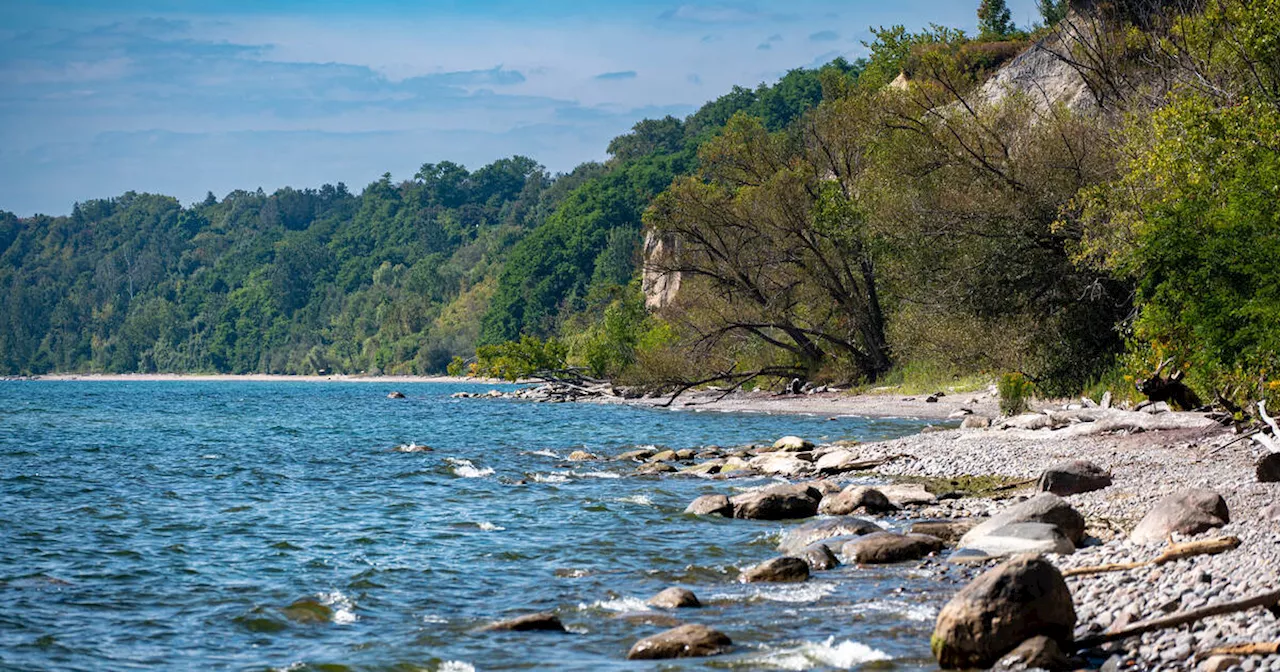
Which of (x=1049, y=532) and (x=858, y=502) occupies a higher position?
(x=1049, y=532)

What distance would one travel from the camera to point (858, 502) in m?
17.4

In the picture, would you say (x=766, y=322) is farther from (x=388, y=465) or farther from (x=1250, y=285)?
(x=1250, y=285)

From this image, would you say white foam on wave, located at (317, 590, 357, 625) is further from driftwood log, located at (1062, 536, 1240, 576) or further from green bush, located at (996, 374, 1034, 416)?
green bush, located at (996, 374, 1034, 416)

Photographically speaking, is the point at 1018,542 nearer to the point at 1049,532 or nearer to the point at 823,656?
the point at 1049,532

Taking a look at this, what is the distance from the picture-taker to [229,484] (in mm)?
25750

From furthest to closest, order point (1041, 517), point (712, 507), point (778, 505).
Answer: point (712, 507) → point (778, 505) → point (1041, 517)

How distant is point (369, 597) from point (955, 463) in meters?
12.5

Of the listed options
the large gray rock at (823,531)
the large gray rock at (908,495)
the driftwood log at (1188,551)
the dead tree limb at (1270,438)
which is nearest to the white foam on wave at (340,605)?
the large gray rock at (823,531)

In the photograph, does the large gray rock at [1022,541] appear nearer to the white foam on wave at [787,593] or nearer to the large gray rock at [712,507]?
the white foam on wave at [787,593]

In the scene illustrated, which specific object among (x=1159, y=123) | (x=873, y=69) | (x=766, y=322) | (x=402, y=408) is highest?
(x=873, y=69)

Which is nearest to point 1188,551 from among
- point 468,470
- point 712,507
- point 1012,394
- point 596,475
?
point 712,507

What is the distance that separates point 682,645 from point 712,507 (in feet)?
28.0

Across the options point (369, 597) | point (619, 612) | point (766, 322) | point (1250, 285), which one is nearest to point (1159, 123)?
point (1250, 285)

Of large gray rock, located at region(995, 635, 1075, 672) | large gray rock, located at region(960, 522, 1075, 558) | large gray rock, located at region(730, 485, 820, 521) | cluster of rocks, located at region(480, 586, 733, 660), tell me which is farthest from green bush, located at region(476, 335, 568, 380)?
large gray rock, located at region(995, 635, 1075, 672)
